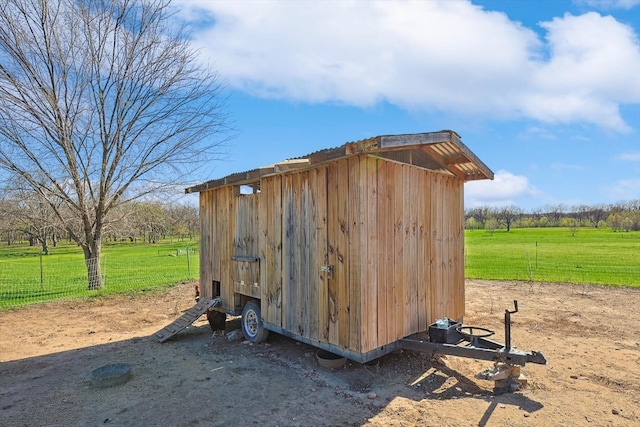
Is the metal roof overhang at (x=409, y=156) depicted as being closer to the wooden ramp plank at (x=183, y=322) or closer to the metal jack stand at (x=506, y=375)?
the metal jack stand at (x=506, y=375)

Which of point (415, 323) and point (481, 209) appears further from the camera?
point (481, 209)

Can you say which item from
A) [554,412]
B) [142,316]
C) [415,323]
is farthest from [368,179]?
[142,316]

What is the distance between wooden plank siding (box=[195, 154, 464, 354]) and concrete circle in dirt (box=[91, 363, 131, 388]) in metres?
2.27

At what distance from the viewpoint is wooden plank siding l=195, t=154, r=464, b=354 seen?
478cm

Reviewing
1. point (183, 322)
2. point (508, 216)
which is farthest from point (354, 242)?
point (508, 216)

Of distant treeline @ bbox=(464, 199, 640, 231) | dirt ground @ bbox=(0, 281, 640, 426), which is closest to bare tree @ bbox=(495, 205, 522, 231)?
distant treeline @ bbox=(464, 199, 640, 231)

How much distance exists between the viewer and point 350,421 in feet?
12.7

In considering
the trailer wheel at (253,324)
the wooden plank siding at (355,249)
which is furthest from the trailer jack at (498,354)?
the trailer wheel at (253,324)

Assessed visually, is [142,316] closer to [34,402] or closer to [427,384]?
[34,402]

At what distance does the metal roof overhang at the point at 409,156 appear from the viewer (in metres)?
4.48

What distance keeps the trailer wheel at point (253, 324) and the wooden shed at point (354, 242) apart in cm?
3

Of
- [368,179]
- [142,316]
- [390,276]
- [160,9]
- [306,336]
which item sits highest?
[160,9]

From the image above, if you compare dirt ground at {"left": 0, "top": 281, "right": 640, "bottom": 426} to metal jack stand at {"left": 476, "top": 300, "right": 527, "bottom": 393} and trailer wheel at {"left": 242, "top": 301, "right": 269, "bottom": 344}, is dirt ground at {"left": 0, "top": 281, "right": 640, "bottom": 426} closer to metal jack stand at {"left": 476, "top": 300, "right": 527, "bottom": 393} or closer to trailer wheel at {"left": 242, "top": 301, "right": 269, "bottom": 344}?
metal jack stand at {"left": 476, "top": 300, "right": 527, "bottom": 393}

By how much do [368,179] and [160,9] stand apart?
1405 cm
